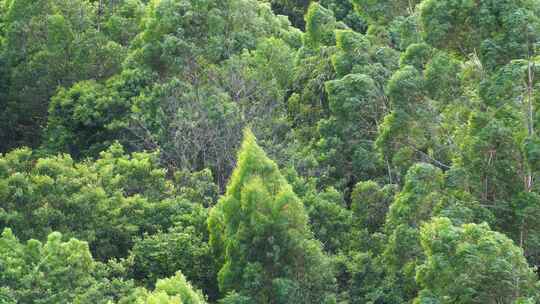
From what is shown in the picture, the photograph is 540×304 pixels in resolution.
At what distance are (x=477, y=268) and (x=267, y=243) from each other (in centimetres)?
542

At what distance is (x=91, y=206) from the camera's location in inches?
861

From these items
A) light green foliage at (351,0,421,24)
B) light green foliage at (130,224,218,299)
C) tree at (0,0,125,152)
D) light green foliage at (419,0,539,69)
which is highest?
light green foliage at (419,0,539,69)

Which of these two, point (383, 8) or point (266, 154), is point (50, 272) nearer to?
point (266, 154)

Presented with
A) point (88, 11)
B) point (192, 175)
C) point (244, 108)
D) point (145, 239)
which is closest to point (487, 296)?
point (145, 239)

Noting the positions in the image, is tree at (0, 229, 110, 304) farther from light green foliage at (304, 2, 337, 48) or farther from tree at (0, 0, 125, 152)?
light green foliage at (304, 2, 337, 48)

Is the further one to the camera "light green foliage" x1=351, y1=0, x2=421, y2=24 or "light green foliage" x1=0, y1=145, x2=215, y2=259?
"light green foliage" x1=351, y1=0, x2=421, y2=24

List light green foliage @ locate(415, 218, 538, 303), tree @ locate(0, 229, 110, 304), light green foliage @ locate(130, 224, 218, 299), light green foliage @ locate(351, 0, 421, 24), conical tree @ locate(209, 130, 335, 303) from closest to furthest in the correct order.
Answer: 1. light green foliage @ locate(415, 218, 538, 303)
2. tree @ locate(0, 229, 110, 304)
3. conical tree @ locate(209, 130, 335, 303)
4. light green foliage @ locate(130, 224, 218, 299)
5. light green foliage @ locate(351, 0, 421, 24)

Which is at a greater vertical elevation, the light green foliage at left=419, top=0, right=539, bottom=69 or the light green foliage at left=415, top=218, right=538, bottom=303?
the light green foliage at left=419, top=0, right=539, bottom=69

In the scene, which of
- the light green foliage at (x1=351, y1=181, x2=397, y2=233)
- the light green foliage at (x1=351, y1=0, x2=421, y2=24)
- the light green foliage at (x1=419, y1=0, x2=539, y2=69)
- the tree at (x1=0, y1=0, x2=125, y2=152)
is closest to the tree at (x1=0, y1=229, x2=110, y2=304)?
the light green foliage at (x1=351, y1=181, x2=397, y2=233)

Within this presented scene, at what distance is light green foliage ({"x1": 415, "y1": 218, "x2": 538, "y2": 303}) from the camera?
15242mm

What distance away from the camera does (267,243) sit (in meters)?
19.6

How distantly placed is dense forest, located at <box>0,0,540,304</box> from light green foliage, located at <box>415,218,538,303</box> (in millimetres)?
33

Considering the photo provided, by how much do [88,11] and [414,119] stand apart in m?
14.6

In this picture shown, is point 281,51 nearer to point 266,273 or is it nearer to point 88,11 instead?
point 88,11
